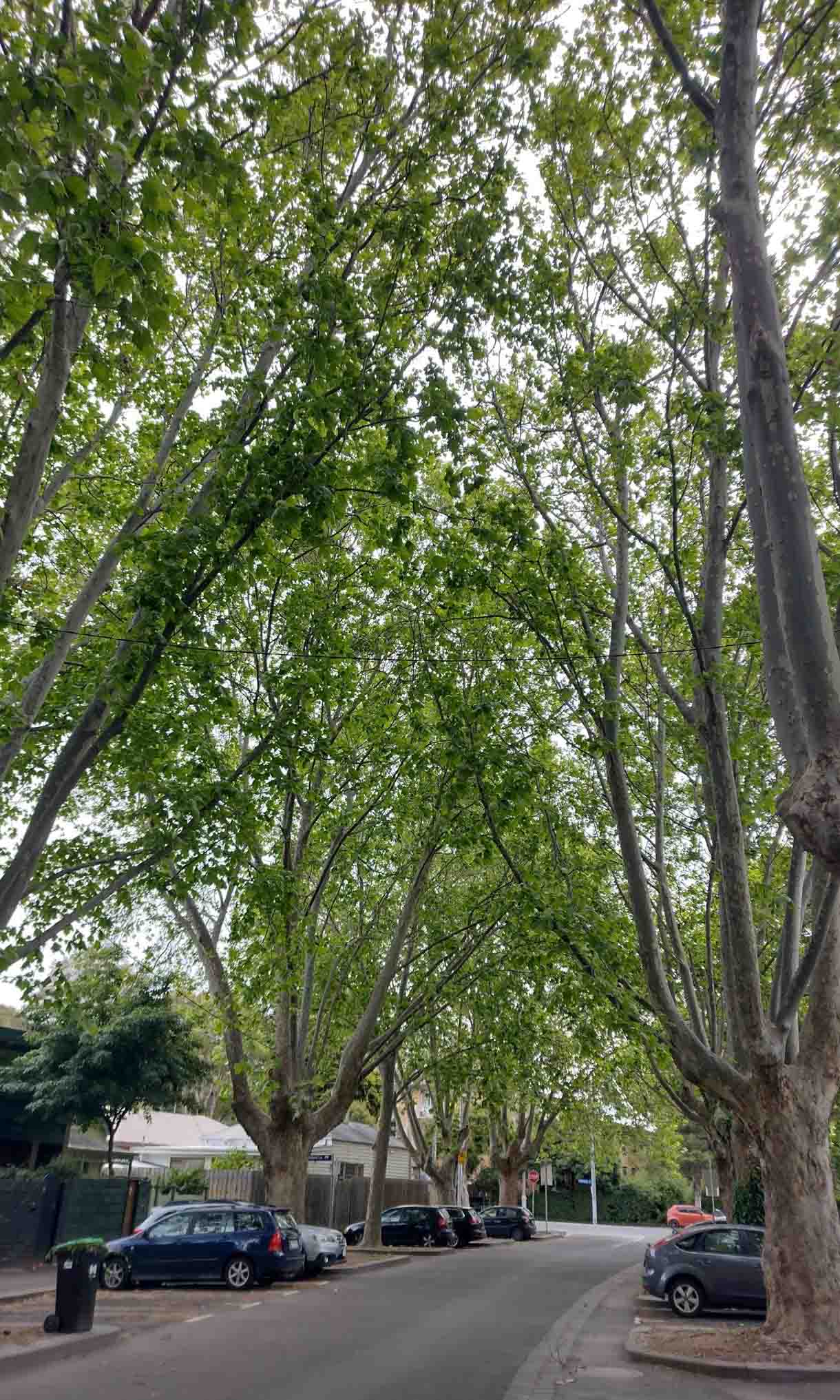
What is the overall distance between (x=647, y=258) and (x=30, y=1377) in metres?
14.0

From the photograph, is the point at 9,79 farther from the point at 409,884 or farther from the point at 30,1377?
the point at 409,884

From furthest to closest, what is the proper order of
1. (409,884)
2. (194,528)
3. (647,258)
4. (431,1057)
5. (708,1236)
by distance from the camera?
(431,1057) < (409,884) < (708,1236) < (647,258) < (194,528)

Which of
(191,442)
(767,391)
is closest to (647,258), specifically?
(191,442)

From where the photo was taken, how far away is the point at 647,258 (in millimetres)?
12805

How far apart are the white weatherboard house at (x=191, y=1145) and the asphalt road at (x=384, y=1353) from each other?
41.9 feet

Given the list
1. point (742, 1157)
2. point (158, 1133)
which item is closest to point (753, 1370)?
point (742, 1157)

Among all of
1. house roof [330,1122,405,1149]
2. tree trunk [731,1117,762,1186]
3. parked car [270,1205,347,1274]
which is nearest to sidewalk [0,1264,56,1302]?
parked car [270,1205,347,1274]

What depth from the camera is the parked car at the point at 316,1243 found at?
58.2ft

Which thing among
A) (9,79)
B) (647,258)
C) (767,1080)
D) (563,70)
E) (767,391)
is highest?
(563,70)

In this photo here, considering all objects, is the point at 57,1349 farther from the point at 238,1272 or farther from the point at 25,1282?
the point at 238,1272

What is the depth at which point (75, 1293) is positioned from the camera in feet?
37.8

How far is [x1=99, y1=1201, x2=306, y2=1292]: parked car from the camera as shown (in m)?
16.7

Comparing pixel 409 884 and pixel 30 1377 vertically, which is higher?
pixel 409 884

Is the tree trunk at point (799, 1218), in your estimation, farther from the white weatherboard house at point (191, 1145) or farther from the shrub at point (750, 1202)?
the white weatherboard house at point (191, 1145)
